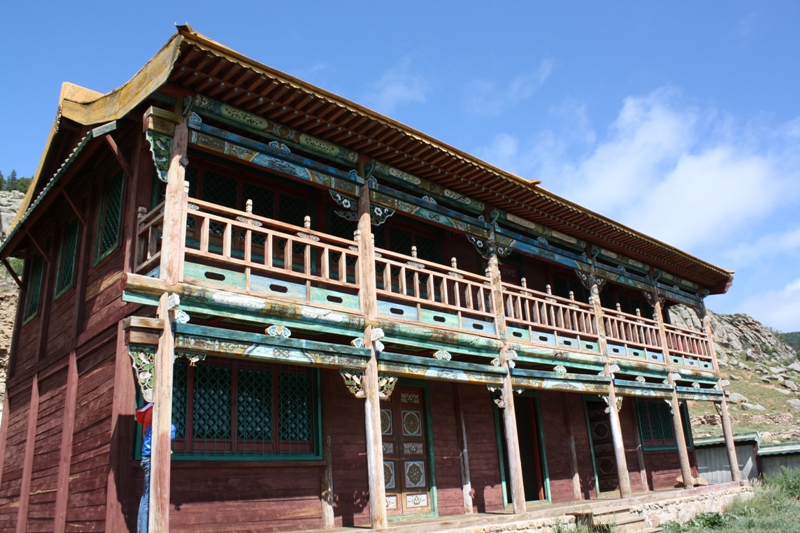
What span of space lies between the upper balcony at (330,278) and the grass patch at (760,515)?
363 cm

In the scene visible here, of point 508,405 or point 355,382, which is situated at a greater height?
point 355,382

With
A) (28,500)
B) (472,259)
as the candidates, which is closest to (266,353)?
(28,500)

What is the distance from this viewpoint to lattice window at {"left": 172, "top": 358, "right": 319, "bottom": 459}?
9.34 m

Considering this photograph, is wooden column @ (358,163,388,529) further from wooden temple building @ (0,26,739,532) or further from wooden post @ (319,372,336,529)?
wooden post @ (319,372,336,529)

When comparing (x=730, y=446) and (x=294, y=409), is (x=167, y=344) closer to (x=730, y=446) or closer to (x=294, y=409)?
(x=294, y=409)

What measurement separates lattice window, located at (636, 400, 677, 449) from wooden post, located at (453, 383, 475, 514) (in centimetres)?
718

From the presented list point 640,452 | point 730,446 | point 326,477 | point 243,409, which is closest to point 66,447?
point 243,409

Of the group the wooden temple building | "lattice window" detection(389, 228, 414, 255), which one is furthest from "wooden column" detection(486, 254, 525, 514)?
"lattice window" detection(389, 228, 414, 255)

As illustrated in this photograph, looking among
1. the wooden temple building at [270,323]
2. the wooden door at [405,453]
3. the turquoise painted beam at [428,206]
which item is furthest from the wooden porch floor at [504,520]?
the turquoise painted beam at [428,206]

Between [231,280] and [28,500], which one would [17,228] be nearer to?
[28,500]

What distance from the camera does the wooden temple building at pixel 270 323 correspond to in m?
8.74

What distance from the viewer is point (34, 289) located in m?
14.4

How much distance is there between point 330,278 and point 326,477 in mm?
3096

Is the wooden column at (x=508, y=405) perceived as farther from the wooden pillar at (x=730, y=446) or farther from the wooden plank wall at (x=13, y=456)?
the wooden pillar at (x=730, y=446)
